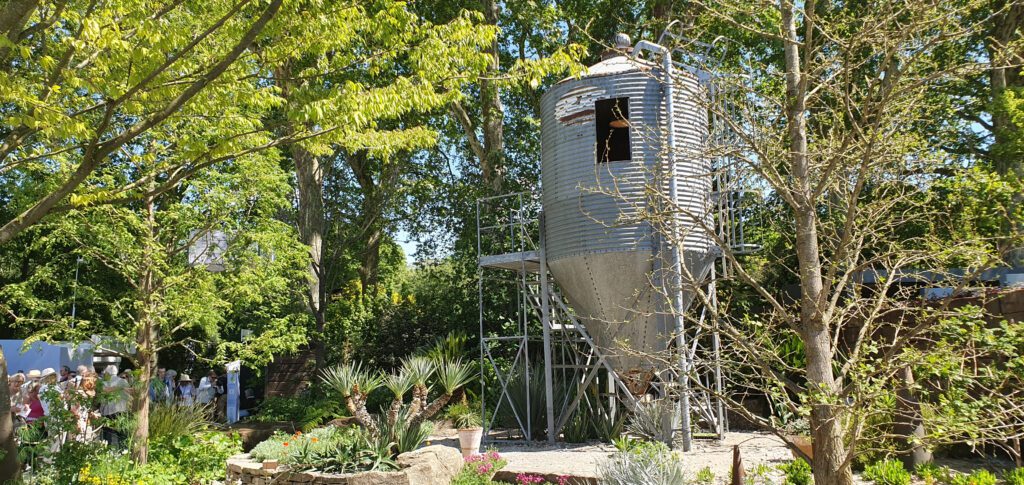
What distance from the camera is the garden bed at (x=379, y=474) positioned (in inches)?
351

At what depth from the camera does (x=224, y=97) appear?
341 inches

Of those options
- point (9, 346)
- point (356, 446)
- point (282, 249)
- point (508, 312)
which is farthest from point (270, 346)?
point (9, 346)

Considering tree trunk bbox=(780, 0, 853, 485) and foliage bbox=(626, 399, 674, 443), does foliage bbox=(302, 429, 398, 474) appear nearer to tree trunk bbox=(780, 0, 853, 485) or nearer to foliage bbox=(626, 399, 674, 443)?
foliage bbox=(626, 399, 674, 443)

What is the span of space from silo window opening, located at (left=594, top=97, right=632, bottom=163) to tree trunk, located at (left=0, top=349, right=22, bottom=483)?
335 inches

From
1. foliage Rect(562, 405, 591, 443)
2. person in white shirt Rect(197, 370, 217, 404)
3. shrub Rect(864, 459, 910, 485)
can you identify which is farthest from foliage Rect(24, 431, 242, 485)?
shrub Rect(864, 459, 910, 485)

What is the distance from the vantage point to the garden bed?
8914 mm

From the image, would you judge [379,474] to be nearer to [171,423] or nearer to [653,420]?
[653,420]

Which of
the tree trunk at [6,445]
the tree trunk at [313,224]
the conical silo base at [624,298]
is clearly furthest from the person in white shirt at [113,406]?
the conical silo base at [624,298]

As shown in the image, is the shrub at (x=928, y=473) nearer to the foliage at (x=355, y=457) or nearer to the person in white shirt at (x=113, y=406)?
the foliage at (x=355, y=457)

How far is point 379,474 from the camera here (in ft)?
29.4

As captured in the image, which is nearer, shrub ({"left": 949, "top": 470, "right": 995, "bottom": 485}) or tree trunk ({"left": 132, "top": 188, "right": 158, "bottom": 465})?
shrub ({"left": 949, "top": 470, "right": 995, "bottom": 485})

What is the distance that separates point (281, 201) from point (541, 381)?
5782mm

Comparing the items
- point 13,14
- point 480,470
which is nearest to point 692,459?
point 480,470

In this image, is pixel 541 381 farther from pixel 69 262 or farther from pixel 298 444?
pixel 69 262
